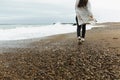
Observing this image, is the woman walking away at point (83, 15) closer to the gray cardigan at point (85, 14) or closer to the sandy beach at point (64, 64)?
the gray cardigan at point (85, 14)

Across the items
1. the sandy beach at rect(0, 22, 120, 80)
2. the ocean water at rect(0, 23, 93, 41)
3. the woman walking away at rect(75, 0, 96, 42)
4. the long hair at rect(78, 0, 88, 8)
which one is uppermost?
the long hair at rect(78, 0, 88, 8)

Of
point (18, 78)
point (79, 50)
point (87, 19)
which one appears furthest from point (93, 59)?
point (87, 19)

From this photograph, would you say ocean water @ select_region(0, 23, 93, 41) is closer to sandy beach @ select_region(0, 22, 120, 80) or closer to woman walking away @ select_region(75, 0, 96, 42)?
woman walking away @ select_region(75, 0, 96, 42)

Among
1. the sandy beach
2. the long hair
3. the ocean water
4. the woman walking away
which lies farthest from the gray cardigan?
the ocean water

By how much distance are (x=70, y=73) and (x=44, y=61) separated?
5.21 feet

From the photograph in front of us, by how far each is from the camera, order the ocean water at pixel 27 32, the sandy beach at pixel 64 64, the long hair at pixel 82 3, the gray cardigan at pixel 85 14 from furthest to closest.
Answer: the ocean water at pixel 27 32, the gray cardigan at pixel 85 14, the long hair at pixel 82 3, the sandy beach at pixel 64 64

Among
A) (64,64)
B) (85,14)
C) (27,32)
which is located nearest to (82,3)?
(85,14)

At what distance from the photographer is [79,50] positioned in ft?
36.8

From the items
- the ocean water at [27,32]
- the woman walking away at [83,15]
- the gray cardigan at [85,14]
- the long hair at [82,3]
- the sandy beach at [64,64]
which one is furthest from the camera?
the ocean water at [27,32]

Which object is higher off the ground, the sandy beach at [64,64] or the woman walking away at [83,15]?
the woman walking away at [83,15]

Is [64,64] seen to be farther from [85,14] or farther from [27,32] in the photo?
[27,32]

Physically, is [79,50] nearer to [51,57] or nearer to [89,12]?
[51,57]

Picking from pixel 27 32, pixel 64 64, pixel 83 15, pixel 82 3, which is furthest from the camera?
pixel 27 32

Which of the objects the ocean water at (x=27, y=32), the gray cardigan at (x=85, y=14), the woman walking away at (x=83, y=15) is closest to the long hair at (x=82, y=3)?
the woman walking away at (x=83, y=15)
